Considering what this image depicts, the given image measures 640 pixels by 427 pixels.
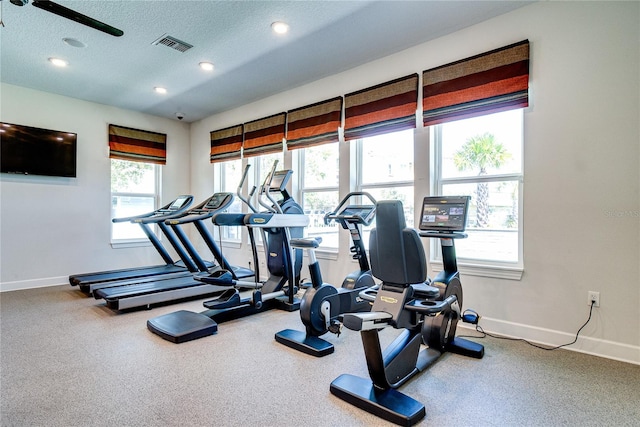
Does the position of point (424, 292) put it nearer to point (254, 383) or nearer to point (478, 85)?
point (254, 383)

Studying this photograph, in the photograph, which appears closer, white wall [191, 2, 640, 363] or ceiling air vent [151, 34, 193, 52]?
white wall [191, 2, 640, 363]

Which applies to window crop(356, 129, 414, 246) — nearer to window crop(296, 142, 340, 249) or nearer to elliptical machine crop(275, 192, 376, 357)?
window crop(296, 142, 340, 249)

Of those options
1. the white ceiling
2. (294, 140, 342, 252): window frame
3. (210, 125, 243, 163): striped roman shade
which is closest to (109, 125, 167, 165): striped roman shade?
the white ceiling

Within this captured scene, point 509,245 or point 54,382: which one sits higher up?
point 509,245

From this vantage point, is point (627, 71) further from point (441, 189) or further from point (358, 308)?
point (358, 308)

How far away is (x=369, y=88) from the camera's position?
4230 millimetres

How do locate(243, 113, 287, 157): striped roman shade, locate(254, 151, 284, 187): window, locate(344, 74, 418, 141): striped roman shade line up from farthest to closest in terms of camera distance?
locate(254, 151, 284, 187): window → locate(243, 113, 287, 157): striped roman shade → locate(344, 74, 418, 141): striped roman shade

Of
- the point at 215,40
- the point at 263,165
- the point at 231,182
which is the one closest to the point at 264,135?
the point at 263,165

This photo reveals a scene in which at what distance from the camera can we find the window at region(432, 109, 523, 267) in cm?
332

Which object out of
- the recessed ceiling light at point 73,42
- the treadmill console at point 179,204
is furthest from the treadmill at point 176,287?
the recessed ceiling light at point 73,42

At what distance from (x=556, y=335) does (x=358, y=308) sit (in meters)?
1.73

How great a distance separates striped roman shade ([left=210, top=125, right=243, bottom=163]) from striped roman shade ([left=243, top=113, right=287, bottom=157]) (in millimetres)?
214

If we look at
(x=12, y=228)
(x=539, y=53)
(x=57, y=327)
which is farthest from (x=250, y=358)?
(x=12, y=228)

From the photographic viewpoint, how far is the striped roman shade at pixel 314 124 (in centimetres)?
458
